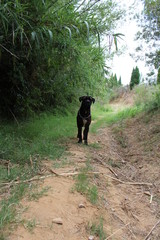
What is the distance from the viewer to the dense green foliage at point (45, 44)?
9.16 ft

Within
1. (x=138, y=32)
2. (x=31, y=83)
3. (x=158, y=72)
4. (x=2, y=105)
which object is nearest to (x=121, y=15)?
(x=138, y=32)

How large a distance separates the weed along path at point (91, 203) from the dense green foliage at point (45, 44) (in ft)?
5.64

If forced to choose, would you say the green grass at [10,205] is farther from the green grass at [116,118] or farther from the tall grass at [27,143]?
the green grass at [116,118]

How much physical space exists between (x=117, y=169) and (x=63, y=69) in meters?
2.65

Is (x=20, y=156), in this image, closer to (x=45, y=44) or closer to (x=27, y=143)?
(x=27, y=143)

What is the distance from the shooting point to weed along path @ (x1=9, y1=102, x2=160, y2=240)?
4.96 ft

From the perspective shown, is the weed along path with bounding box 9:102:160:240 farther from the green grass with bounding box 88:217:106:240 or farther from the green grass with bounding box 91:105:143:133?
the green grass with bounding box 91:105:143:133

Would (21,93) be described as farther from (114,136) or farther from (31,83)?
(114,136)

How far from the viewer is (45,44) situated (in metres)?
3.29

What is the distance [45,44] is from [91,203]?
2.53m

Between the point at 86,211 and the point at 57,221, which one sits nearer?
the point at 57,221

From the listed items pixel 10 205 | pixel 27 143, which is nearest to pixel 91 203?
pixel 10 205

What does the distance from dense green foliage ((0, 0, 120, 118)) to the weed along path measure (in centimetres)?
172

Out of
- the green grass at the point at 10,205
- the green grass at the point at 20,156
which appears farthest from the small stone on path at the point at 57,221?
the green grass at the point at 10,205
